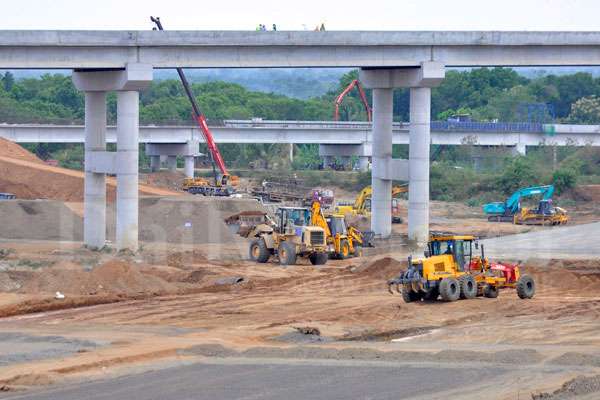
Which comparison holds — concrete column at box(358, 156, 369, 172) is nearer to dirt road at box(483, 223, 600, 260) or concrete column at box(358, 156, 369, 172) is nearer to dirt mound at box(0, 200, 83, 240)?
dirt road at box(483, 223, 600, 260)

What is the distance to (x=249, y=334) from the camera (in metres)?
29.8

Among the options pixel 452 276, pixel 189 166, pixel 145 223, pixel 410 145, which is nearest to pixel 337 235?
pixel 410 145

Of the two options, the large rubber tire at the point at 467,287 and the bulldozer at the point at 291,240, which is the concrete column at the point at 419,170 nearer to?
the bulldozer at the point at 291,240

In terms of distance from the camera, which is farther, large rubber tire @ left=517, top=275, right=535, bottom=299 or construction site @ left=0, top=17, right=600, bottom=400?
large rubber tire @ left=517, top=275, right=535, bottom=299

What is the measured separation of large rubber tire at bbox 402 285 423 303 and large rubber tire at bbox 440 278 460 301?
1099mm

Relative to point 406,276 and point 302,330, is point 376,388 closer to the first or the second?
point 302,330

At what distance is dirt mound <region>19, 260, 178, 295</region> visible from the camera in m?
39.2

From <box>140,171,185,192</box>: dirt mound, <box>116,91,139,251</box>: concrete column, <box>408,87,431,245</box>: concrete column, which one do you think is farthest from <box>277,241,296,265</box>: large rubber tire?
<box>140,171,185,192</box>: dirt mound

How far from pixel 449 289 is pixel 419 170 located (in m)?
22.6

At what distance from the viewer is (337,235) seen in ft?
167

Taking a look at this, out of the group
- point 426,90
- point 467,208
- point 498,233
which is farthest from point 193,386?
point 467,208

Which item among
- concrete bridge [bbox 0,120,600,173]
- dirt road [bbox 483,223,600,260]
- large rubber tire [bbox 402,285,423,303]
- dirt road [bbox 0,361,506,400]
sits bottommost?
dirt road [bbox 0,361,506,400]

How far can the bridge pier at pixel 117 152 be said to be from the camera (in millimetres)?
53344

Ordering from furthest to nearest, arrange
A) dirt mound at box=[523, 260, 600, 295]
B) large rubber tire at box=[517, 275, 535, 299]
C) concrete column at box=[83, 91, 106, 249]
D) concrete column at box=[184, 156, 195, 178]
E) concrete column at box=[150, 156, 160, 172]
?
1. concrete column at box=[150, 156, 160, 172]
2. concrete column at box=[184, 156, 195, 178]
3. concrete column at box=[83, 91, 106, 249]
4. dirt mound at box=[523, 260, 600, 295]
5. large rubber tire at box=[517, 275, 535, 299]
